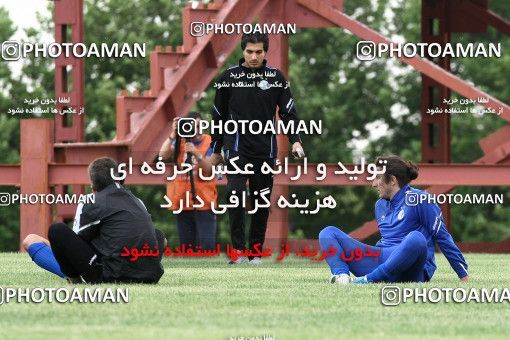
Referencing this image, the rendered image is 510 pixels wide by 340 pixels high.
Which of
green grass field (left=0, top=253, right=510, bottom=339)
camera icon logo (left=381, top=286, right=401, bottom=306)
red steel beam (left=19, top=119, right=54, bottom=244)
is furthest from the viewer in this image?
red steel beam (left=19, top=119, right=54, bottom=244)

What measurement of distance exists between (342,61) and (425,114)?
30.7 m

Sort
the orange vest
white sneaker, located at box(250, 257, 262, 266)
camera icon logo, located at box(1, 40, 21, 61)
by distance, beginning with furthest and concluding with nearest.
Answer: camera icon logo, located at box(1, 40, 21, 61), the orange vest, white sneaker, located at box(250, 257, 262, 266)

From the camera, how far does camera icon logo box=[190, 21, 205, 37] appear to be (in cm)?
2046

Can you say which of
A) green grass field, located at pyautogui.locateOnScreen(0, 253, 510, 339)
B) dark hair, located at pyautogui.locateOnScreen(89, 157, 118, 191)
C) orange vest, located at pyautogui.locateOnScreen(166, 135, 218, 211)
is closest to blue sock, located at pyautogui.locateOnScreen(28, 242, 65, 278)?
green grass field, located at pyautogui.locateOnScreen(0, 253, 510, 339)

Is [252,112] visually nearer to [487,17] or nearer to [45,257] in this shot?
[45,257]

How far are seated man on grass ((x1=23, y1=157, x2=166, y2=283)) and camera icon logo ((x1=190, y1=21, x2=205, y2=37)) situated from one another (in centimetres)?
863

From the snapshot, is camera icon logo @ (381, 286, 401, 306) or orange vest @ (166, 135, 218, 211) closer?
camera icon logo @ (381, 286, 401, 306)

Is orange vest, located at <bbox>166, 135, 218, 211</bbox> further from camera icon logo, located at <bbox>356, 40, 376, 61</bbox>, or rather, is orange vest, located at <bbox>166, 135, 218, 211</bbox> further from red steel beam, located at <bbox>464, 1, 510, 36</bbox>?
red steel beam, located at <bbox>464, 1, 510, 36</bbox>

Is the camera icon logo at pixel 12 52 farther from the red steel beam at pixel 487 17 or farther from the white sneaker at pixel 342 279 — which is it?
the red steel beam at pixel 487 17

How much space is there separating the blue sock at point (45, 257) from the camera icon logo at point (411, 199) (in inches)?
104

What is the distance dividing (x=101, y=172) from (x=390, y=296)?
92.7 inches

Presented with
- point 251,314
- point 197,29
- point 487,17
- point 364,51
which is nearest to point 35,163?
point 197,29

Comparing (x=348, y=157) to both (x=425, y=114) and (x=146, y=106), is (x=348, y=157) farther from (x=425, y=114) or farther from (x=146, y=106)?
(x=146, y=106)

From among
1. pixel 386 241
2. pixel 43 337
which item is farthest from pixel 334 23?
pixel 43 337
